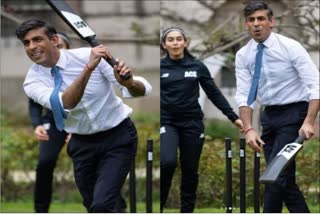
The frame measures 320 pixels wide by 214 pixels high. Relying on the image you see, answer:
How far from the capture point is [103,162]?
800 cm

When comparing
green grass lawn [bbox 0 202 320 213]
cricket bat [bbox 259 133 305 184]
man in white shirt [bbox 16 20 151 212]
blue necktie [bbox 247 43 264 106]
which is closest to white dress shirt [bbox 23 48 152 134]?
man in white shirt [bbox 16 20 151 212]

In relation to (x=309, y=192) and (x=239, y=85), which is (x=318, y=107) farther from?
(x=309, y=192)

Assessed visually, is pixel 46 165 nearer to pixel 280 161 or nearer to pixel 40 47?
pixel 40 47

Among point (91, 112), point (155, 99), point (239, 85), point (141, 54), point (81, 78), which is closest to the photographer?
point (81, 78)

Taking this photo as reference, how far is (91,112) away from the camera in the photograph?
8.09 metres

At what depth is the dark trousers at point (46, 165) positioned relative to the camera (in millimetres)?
10664

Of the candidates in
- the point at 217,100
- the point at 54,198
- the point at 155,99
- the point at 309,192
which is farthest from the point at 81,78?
the point at 155,99

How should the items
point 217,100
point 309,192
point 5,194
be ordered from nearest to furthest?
point 217,100 < point 309,192 < point 5,194

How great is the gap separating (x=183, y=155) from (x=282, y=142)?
4.31 ft

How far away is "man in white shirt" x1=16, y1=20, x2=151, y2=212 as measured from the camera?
784 centimetres

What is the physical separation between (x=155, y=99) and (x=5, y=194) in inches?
246

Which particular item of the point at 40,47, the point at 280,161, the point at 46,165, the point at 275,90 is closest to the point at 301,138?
the point at 280,161

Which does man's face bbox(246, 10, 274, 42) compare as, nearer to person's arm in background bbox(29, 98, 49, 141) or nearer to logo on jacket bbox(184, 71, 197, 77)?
logo on jacket bbox(184, 71, 197, 77)

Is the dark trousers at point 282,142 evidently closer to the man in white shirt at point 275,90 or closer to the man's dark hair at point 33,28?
the man in white shirt at point 275,90
